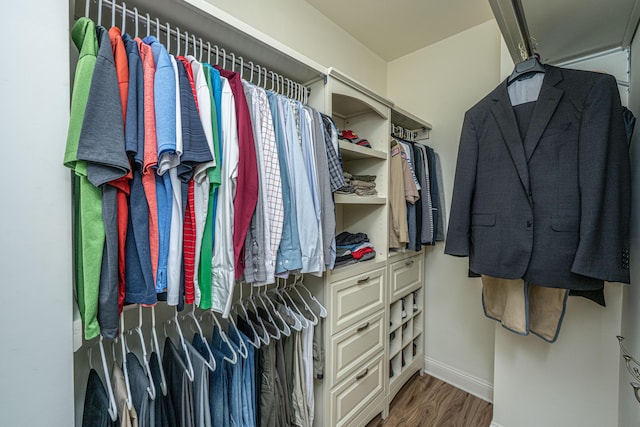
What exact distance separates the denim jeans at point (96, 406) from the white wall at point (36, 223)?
73mm

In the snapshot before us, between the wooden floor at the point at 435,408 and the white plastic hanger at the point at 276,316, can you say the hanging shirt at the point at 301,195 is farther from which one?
the wooden floor at the point at 435,408

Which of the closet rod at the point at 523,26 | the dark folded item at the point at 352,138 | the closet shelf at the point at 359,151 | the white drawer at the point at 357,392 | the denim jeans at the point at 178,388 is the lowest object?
the white drawer at the point at 357,392

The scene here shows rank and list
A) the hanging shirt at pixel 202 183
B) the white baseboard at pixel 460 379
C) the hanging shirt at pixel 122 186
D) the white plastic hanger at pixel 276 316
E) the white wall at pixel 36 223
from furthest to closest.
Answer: the white baseboard at pixel 460 379 → the white plastic hanger at pixel 276 316 → the hanging shirt at pixel 202 183 → the hanging shirt at pixel 122 186 → the white wall at pixel 36 223

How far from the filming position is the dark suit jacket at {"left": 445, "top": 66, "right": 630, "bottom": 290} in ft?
2.91

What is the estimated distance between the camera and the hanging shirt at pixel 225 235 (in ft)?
2.73

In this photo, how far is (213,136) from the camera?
827mm

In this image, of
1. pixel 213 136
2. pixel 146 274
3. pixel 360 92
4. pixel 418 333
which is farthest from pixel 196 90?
pixel 418 333

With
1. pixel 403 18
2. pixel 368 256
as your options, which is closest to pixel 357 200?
pixel 368 256

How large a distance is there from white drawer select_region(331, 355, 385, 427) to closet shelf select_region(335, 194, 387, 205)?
93 cm

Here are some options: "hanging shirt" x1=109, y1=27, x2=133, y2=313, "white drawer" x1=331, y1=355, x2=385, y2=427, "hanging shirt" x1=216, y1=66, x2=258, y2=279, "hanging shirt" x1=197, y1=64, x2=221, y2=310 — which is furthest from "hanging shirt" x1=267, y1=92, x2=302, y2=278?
"white drawer" x1=331, y1=355, x2=385, y2=427

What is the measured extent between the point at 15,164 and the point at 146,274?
0.36m

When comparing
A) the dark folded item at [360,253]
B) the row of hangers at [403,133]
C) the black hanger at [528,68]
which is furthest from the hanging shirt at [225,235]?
the row of hangers at [403,133]

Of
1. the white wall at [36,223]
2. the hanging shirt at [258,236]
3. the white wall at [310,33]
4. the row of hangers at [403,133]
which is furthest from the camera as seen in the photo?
the row of hangers at [403,133]

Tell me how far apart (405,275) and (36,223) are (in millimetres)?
1847
